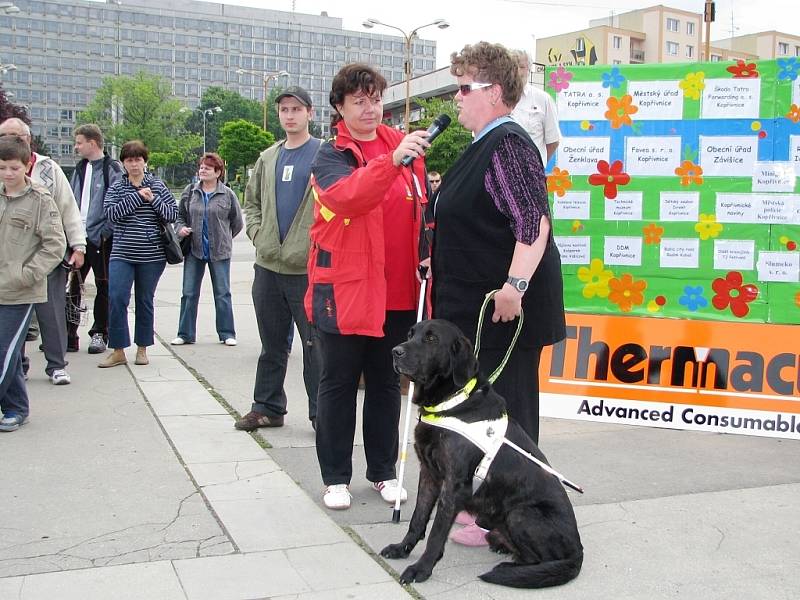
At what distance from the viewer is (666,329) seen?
5.80 m

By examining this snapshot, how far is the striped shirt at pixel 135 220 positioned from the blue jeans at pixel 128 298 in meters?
0.08

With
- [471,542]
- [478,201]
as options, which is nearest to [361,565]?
[471,542]

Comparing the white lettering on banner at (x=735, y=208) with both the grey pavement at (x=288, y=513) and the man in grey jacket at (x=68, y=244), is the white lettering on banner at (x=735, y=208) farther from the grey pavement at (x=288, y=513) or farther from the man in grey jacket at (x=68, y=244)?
the man in grey jacket at (x=68, y=244)

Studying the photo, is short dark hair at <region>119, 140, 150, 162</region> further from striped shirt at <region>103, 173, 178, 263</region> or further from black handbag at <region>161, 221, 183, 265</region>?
black handbag at <region>161, 221, 183, 265</region>

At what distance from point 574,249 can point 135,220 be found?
3.79 m

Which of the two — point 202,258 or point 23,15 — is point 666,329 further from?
point 23,15

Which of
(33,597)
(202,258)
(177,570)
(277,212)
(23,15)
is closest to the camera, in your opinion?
(33,597)

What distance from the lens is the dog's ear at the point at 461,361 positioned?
10.7ft

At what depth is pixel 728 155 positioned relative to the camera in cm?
566

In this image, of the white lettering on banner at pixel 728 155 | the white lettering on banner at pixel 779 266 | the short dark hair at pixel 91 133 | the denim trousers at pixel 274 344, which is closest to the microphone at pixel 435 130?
the denim trousers at pixel 274 344

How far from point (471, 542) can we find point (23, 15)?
15123 cm

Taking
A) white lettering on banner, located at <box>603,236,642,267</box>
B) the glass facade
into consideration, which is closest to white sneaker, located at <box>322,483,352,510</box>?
white lettering on banner, located at <box>603,236,642,267</box>

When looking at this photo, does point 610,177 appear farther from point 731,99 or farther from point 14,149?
point 14,149

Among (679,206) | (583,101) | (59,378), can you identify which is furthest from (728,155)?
(59,378)
